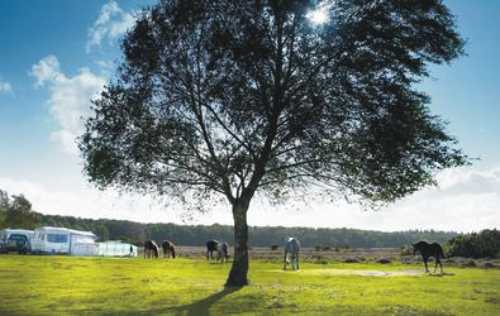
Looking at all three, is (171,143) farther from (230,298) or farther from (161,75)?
(230,298)

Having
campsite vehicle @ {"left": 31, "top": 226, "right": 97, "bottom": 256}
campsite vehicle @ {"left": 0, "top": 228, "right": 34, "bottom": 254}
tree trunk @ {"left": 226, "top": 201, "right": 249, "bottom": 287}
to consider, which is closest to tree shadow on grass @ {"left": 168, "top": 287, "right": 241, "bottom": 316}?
tree trunk @ {"left": 226, "top": 201, "right": 249, "bottom": 287}

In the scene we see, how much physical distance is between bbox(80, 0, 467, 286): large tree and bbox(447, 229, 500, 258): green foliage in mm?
51661

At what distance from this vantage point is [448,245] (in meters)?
82.8

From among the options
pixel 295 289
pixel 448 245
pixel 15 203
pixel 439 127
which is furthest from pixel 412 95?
pixel 15 203

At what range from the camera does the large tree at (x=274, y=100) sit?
2697 cm

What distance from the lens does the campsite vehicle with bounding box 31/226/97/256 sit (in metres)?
79.4

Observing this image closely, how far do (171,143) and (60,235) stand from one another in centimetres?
5797

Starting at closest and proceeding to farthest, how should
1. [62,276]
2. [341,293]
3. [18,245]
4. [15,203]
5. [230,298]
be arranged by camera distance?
[230,298], [341,293], [62,276], [18,245], [15,203]

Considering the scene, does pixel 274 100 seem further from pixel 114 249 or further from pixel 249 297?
pixel 114 249

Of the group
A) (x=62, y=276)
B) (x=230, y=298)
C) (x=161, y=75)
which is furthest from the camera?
(x=62, y=276)

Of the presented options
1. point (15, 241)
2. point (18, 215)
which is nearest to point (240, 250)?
point (15, 241)

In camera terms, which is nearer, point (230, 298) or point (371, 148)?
point (230, 298)

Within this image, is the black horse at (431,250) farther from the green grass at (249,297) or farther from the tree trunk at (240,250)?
the tree trunk at (240,250)

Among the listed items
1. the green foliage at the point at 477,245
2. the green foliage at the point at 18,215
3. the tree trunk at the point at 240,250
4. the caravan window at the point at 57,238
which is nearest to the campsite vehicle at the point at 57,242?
the caravan window at the point at 57,238
